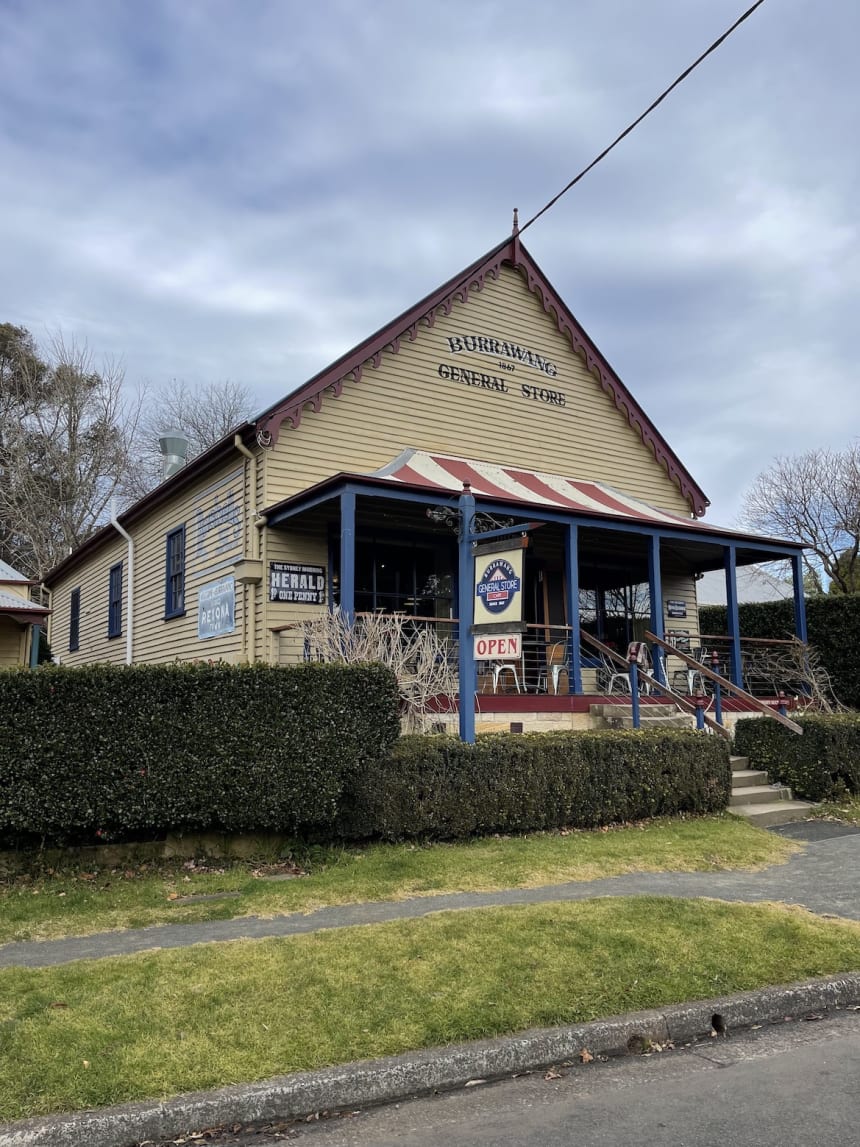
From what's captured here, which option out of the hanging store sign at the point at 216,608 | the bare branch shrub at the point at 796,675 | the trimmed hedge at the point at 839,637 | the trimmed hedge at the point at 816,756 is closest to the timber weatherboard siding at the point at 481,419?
the hanging store sign at the point at 216,608

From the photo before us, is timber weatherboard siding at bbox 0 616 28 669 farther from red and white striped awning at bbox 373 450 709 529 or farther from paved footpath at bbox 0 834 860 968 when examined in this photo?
paved footpath at bbox 0 834 860 968

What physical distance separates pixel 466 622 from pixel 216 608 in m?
6.80

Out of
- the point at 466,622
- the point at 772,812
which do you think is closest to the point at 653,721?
the point at 772,812

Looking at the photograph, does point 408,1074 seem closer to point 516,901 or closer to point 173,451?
point 516,901

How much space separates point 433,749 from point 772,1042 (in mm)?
4448

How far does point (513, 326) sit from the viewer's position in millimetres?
16625

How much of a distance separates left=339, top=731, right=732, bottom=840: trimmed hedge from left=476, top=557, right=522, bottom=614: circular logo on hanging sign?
4.91 feet

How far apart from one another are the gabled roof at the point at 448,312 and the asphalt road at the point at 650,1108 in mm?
10295

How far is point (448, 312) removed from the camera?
15633mm

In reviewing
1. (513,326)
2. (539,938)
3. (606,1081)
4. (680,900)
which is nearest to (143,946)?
(539,938)

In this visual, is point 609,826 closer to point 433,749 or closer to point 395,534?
point 433,749

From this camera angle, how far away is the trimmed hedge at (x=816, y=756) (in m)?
11.2

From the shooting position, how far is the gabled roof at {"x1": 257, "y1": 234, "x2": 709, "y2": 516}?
44.1ft

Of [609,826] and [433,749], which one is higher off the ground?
[433,749]
